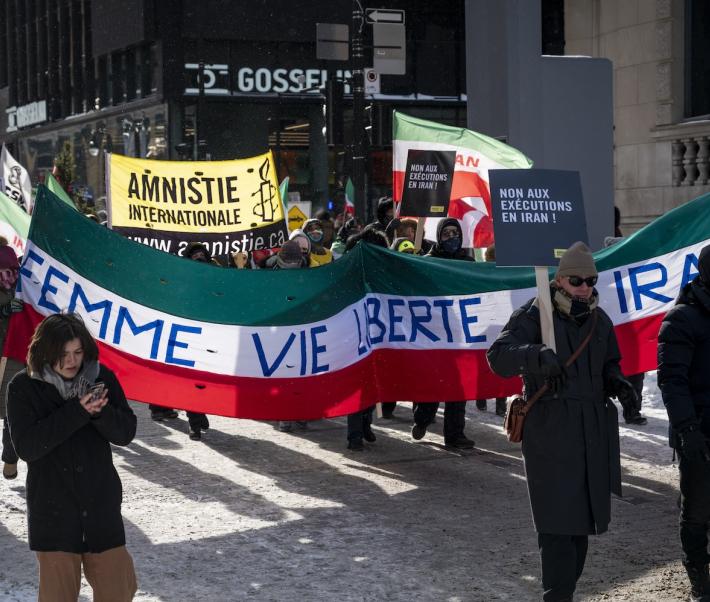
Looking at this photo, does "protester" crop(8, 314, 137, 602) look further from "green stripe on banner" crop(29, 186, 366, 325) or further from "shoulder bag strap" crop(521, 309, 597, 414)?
"green stripe on banner" crop(29, 186, 366, 325)

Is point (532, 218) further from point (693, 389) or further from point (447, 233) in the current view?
point (447, 233)

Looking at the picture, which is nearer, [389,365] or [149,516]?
[149,516]

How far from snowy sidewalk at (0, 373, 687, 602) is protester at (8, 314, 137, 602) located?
1652 millimetres

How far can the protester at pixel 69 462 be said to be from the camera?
203 inches

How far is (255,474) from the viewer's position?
10.1m

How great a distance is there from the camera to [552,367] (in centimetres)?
612

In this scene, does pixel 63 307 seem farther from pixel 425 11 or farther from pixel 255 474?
pixel 425 11

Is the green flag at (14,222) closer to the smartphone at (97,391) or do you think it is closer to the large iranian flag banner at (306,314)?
the large iranian flag banner at (306,314)

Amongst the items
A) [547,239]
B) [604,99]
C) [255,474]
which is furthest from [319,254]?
[547,239]

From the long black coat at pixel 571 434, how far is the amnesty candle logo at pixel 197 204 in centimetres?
791

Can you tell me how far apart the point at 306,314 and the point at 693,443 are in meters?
3.76

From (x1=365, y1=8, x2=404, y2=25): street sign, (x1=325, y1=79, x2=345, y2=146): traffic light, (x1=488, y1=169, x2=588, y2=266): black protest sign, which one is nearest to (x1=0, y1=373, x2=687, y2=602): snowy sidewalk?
(x1=488, y1=169, x2=588, y2=266): black protest sign

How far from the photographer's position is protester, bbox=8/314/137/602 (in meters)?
5.15

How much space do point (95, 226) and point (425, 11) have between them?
33.6m
